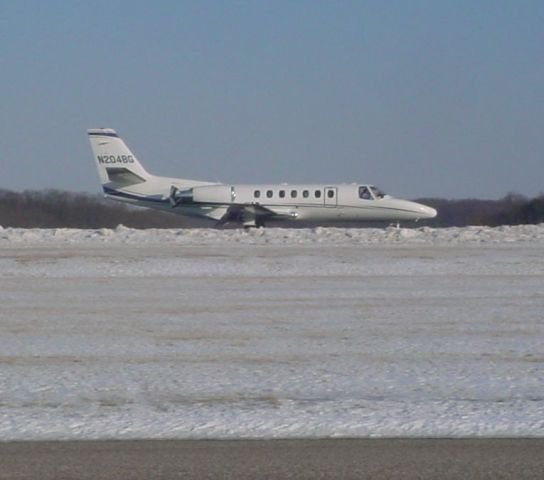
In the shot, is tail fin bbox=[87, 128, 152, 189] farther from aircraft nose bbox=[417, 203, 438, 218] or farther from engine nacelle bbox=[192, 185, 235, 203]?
aircraft nose bbox=[417, 203, 438, 218]

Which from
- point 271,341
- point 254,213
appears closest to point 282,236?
point 254,213

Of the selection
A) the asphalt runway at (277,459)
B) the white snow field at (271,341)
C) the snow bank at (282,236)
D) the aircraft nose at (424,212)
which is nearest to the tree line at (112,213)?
the aircraft nose at (424,212)

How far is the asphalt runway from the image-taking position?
6.77 meters

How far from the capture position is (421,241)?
25.9 metres

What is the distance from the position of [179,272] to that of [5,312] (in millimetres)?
5304

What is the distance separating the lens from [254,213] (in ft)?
128

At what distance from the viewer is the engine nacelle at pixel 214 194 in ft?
129

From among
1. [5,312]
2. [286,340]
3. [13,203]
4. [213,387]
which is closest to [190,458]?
[213,387]

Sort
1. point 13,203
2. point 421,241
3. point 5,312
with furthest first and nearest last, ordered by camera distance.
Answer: point 13,203 < point 421,241 < point 5,312

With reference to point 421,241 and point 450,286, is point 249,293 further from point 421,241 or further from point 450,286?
point 421,241

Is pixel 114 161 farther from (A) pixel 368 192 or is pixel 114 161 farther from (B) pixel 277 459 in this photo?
(B) pixel 277 459

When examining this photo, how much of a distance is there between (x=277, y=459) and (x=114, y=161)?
35510mm

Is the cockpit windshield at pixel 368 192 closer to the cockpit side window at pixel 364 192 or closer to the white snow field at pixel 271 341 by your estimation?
the cockpit side window at pixel 364 192

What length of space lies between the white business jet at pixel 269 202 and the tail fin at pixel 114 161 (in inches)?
1.6
